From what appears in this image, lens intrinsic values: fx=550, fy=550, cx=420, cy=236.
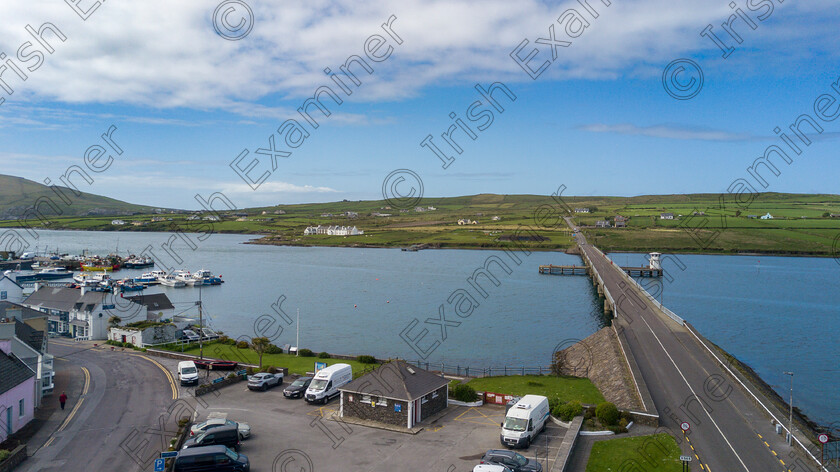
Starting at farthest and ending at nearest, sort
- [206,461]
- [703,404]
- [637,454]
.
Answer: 1. [703,404]
2. [637,454]
3. [206,461]

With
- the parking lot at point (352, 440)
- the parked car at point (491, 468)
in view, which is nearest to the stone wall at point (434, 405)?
the parking lot at point (352, 440)

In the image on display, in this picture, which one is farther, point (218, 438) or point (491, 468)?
point (218, 438)

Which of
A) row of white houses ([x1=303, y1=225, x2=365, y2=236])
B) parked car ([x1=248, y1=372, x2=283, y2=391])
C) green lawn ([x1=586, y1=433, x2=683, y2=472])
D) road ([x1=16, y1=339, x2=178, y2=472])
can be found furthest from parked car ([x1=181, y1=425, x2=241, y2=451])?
row of white houses ([x1=303, y1=225, x2=365, y2=236])

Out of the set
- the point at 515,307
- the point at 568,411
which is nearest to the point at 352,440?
the point at 568,411

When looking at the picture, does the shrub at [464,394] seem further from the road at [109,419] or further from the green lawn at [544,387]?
the road at [109,419]

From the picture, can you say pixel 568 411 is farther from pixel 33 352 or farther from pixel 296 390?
pixel 33 352

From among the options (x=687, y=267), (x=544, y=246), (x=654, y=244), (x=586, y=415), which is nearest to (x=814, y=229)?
(x=654, y=244)
